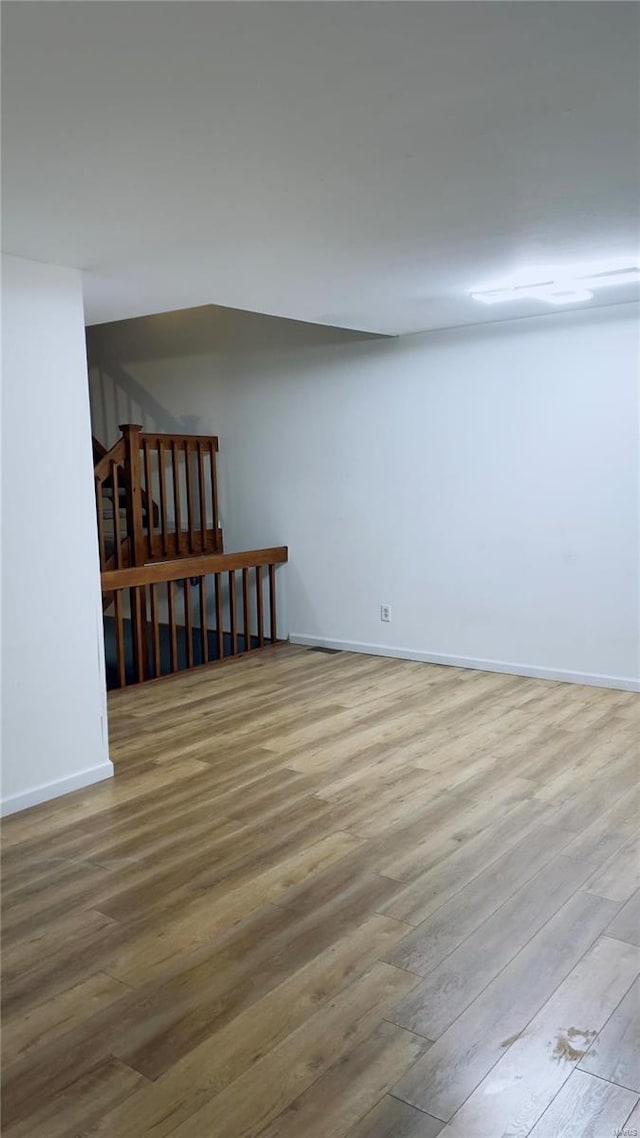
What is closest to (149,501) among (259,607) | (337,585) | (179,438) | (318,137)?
(179,438)

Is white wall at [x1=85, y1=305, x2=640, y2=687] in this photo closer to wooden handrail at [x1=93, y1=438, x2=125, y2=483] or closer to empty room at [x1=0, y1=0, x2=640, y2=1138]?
empty room at [x1=0, y1=0, x2=640, y2=1138]

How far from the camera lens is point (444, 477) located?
537 centimetres

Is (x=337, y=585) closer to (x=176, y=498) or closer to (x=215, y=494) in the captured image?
(x=215, y=494)

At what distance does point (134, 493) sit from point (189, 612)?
0.98 meters

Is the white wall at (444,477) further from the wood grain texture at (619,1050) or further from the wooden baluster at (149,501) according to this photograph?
the wood grain texture at (619,1050)

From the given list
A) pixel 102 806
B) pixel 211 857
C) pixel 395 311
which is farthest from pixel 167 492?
pixel 211 857

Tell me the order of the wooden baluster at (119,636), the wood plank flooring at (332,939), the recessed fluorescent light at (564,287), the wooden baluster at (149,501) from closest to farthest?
the wood plank flooring at (332,939) < the recessed fluorescent light at (564,287) < the wooden baluster at (119,636) < the wooden baluster at (149,501)

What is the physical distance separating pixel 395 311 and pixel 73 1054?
12.6ft

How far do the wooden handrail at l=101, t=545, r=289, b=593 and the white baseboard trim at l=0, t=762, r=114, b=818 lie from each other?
162 centimetres

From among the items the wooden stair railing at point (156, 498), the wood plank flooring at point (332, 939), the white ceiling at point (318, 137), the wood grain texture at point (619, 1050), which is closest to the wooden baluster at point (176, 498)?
the wooden stair railing at point (156, 498)

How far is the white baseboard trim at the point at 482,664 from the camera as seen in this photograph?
4.79m

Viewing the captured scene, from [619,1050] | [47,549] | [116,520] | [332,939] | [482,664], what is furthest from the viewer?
[116,520]

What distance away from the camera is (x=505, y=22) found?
1576 millimetres

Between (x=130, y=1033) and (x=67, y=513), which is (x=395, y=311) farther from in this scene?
(x=130, y=1033)
